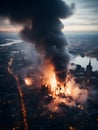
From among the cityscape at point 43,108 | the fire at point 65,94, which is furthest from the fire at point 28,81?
the fire at point 65,94

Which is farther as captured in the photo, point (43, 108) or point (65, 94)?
point (65, 94)

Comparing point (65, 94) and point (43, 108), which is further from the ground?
point (65, 94)

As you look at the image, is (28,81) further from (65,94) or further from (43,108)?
(43,108)

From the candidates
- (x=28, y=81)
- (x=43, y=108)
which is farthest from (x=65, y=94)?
(x=28, y=81)

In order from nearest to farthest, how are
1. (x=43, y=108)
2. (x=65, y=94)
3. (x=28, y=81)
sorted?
1. (x=43, y=108)
2. (x=65, y=94)
3. (x=28, y=81)

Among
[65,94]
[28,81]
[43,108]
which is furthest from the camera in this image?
[28,81]

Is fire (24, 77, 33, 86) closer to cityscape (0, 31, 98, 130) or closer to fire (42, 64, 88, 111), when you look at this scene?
cityscape (0, 31, 98, 130)

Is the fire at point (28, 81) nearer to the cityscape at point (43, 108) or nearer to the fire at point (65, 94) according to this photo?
the cityscape at point (43, 108)

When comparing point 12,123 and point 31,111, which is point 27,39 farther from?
point 12,123

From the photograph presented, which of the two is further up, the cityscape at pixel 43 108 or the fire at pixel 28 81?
the fire at pixel 28 81

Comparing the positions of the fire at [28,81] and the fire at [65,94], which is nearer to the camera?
the fire at [65,94]

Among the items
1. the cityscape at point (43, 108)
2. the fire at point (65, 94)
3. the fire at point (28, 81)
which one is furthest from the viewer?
the fire at point (28, 81)

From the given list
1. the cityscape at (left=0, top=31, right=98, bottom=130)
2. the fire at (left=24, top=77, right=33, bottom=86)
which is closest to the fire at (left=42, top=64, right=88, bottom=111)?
the cityscape at (left=0, top=31, right=98, bottom=130)
